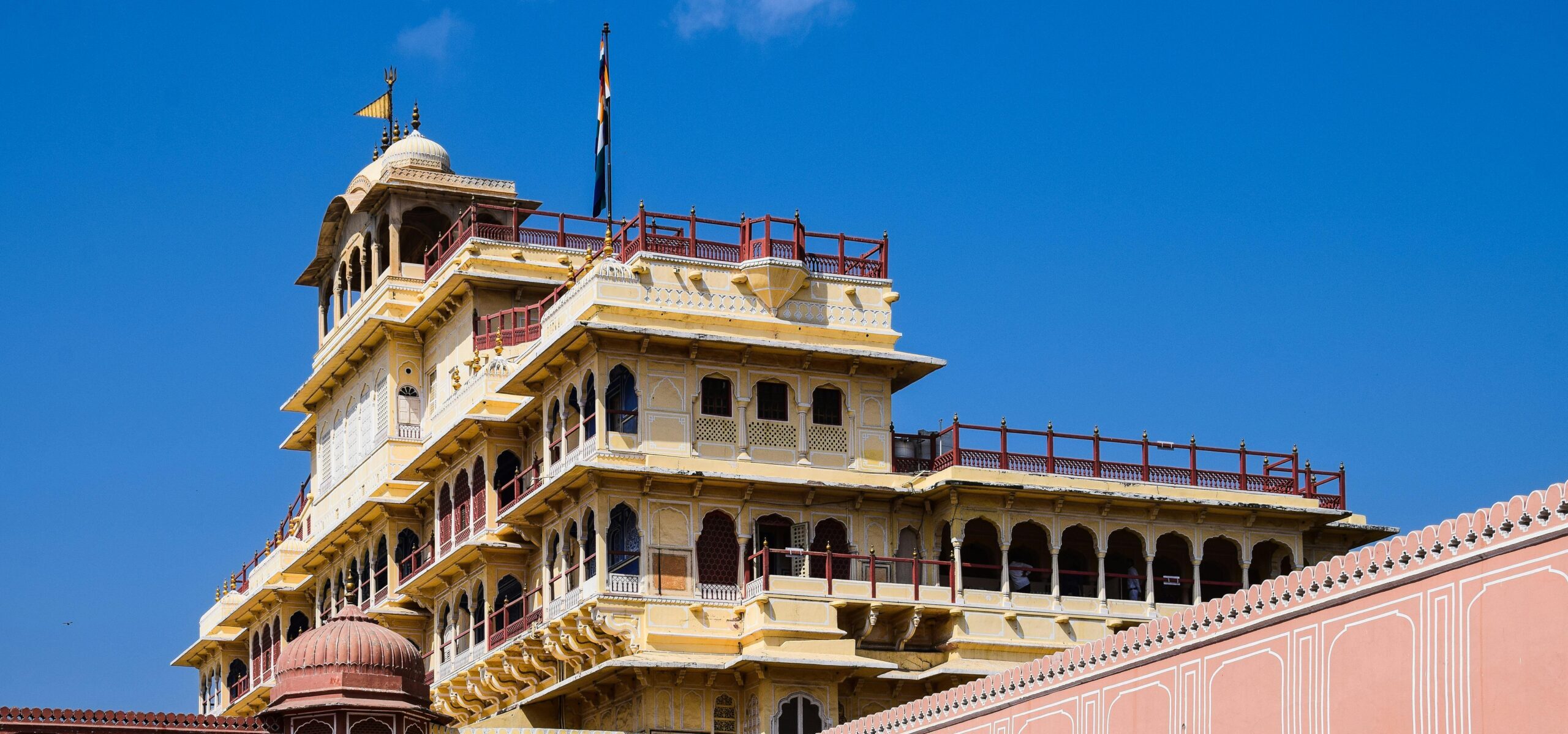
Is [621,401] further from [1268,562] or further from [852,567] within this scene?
[1268,562]

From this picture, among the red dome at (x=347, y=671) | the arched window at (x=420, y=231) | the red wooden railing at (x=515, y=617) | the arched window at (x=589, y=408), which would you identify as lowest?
the red dome at (x=347, y=671)

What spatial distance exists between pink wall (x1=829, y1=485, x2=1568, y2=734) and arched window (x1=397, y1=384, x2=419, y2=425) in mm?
24208

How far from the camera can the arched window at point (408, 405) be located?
54.6 metres

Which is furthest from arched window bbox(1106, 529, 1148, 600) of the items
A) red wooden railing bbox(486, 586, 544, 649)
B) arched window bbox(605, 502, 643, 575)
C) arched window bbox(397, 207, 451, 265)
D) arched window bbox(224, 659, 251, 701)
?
arched window bbox(224, 659, 251, 701)

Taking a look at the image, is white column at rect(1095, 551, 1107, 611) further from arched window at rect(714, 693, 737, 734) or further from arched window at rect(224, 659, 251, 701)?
arched window at rect(224, 659, 251, 701)

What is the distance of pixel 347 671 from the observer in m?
34.4

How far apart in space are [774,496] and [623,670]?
470 centimetres

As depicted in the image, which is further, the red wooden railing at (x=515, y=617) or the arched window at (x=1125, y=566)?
the arched window at (x=1125, y=566)

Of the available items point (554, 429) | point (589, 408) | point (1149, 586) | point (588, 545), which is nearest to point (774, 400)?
point (589, 408)

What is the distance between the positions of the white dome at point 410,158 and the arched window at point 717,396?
12.9m

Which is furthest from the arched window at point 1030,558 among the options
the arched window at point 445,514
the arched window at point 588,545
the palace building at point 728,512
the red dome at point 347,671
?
the red dome at point 347,671

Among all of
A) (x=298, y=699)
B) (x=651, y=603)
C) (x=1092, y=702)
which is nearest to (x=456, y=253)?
(x=651, y=603)

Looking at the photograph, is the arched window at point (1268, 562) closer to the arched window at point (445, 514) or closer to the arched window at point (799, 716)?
the arched window at point (799, 716)

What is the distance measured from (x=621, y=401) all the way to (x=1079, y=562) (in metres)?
10.1
